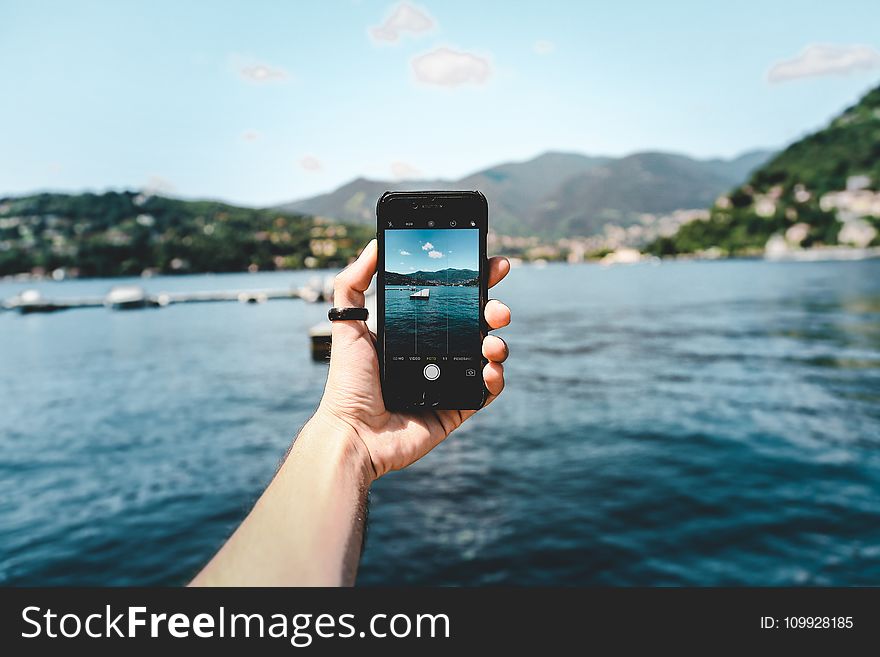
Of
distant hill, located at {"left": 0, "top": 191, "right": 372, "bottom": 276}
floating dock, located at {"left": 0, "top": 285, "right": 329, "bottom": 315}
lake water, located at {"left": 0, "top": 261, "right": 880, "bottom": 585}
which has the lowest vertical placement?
lake water, located at {"left": 0, "top": 261, "right": 880, "bottom": 585}

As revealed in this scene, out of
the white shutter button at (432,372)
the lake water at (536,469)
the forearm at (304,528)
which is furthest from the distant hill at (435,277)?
the lake water at (536,469)

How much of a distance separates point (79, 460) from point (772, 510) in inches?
701

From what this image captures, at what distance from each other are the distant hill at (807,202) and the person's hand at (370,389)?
151m

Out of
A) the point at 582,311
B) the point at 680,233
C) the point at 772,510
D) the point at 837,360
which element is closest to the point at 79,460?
the point at 772,510

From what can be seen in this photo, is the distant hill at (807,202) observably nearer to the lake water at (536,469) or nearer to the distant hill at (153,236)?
the distant hill at (153,236)

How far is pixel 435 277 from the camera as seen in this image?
2176mm

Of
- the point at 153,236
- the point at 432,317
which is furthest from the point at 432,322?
the point at 153,236

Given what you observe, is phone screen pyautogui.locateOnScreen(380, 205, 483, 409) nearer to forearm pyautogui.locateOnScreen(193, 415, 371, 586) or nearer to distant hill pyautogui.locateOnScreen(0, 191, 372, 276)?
forearm pyautogui.locateOnScreen(193, 415, 371, 586)

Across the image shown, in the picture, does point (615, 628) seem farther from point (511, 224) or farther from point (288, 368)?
point (511, 224)

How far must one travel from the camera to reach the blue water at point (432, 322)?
2.13 meters

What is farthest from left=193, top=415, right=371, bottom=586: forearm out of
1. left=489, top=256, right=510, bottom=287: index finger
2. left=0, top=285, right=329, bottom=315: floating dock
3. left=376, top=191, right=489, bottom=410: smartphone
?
left=0, top=285, right=329, bottom=315: floating dock

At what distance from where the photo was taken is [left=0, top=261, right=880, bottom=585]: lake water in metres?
10.7

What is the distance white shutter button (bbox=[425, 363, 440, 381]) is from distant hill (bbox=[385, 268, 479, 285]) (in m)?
0.28

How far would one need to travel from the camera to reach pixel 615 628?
8.52ft
